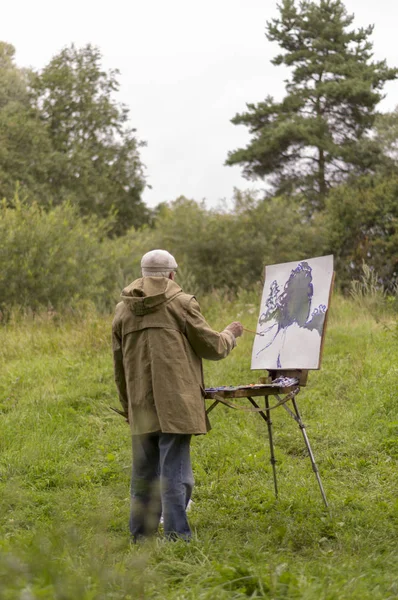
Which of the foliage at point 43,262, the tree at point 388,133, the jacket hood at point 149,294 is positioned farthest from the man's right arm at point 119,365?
the tree at point 388,133

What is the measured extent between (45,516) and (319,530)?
2052 mm

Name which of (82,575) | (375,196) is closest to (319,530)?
(82,575)

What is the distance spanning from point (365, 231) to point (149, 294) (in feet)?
45.8

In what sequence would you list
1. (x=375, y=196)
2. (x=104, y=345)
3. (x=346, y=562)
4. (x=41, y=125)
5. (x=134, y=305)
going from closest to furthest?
(x=346, y=562) < (x=134, y=305) < (x=104, y=345) < (x=375, y=196) < (x=41, y=125)

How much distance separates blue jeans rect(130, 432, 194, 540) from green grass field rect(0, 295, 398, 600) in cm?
22

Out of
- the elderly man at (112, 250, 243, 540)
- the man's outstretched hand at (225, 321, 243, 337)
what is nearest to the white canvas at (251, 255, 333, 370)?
the man's outstretched hand at (225, 321, 243, 337)

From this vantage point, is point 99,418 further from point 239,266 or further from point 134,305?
point 239,266

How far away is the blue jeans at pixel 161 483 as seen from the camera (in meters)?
4.68

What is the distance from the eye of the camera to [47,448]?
7406 mm

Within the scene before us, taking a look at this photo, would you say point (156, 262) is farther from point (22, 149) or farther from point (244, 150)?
point (244, 150)

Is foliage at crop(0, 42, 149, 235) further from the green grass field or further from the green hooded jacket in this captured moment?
the green hooded jacket

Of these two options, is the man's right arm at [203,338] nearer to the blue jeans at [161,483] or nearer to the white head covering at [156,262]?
the white head covering at [156,262]

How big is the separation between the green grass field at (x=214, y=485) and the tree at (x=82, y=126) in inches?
715

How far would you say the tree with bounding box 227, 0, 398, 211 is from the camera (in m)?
31.1
